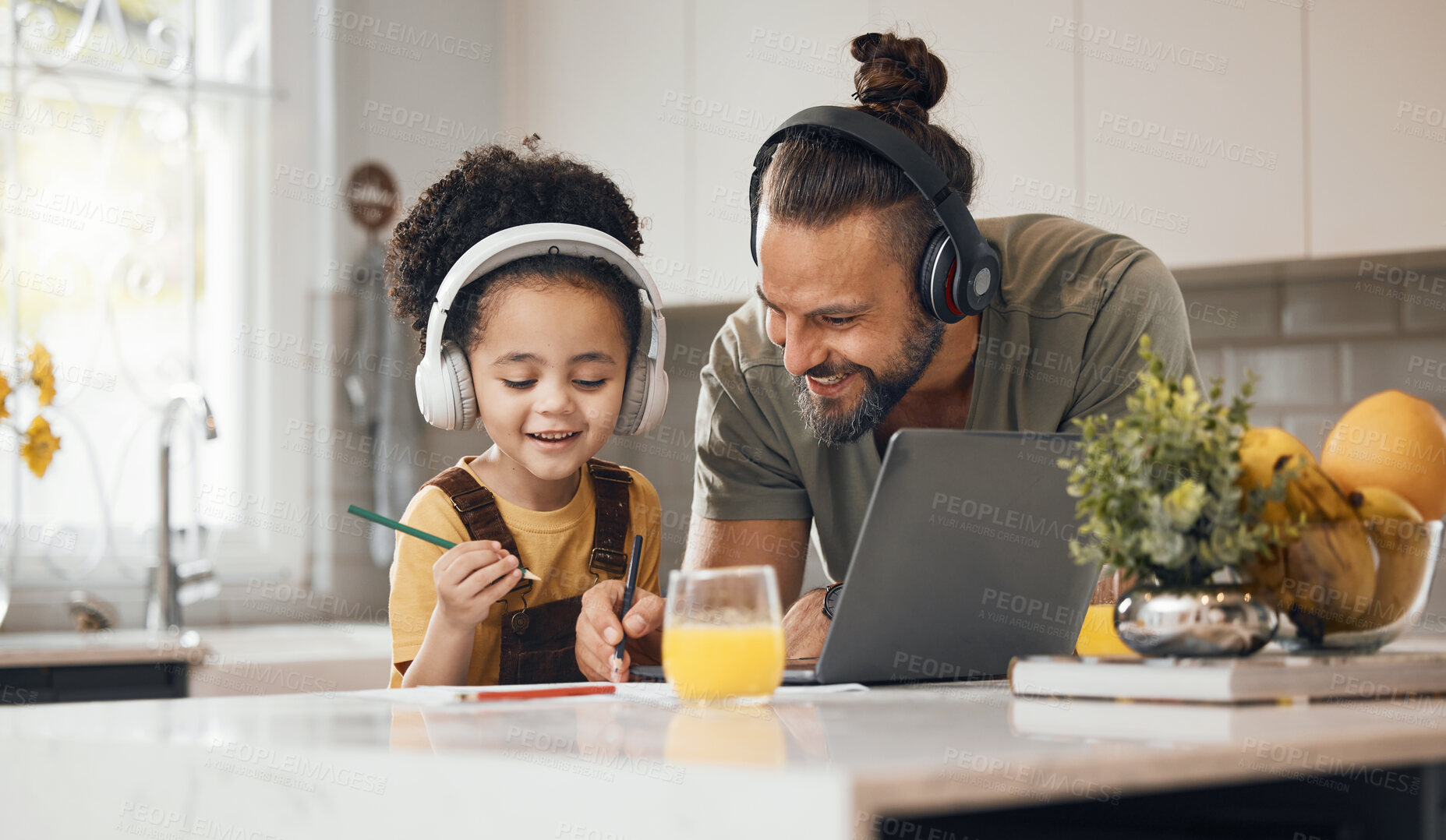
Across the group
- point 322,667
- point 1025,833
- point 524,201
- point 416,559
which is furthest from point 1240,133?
point 1025,833

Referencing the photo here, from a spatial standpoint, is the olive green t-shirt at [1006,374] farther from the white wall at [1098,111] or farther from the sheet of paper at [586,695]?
the sheet of paper at [586,695]

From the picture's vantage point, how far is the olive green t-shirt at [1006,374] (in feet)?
5.47

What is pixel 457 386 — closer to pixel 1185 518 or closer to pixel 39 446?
pixel 1185 518

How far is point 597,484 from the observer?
155cm

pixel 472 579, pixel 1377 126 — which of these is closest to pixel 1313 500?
pixel 472 579

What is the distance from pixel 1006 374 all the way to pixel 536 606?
2.10 ft

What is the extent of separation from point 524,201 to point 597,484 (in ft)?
1.07

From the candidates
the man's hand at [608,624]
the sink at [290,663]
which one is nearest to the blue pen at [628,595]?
the man's hand at [608,624]

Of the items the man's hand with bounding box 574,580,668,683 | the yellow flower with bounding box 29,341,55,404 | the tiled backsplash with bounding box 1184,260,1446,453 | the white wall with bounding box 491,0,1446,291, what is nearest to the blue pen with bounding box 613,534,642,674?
the man's hand with bounding box 574,580,668,683

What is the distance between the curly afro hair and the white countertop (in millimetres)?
611

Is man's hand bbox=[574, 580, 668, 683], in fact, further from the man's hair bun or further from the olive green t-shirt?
the man's hair bun

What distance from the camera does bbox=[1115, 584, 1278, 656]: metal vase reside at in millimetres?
865

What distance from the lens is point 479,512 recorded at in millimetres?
1471

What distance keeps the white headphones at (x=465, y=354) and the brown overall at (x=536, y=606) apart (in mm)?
80
